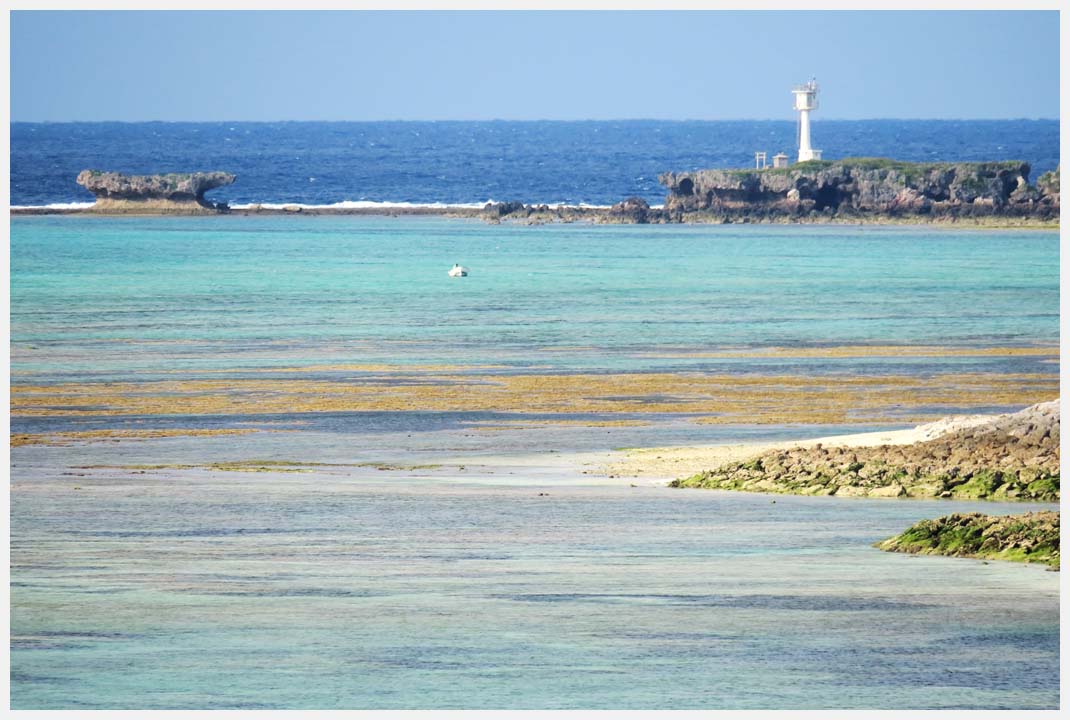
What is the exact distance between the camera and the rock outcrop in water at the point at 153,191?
118m

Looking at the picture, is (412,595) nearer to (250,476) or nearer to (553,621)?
(553,621)

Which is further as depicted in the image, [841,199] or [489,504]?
[841,199]

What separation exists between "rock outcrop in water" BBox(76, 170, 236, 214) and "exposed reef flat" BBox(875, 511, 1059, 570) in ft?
331

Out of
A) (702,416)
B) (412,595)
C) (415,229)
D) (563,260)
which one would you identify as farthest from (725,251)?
(412,595)

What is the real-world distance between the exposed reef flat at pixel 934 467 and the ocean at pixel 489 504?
1.85 feet

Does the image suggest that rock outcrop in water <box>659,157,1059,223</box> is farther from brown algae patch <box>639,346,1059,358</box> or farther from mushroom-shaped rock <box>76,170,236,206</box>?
brown algae patch <box>639,346,1059,358</box>

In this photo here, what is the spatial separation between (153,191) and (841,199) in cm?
3893

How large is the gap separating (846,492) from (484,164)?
577ft

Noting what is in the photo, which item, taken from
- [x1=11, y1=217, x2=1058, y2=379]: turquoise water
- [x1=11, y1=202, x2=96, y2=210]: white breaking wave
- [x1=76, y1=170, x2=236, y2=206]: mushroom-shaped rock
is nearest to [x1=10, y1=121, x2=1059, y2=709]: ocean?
[x1=11, y1=217, x2=1058, y2=379]: turquoise water

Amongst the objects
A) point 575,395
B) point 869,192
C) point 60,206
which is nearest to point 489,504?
point 575,395

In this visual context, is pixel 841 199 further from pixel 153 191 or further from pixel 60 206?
pixel 60 206

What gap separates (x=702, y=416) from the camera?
106ft

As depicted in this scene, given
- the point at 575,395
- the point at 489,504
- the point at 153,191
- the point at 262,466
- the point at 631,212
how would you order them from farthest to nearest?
1. the point at 153,191
2. the point at 631,212
3. the point at 575,395
4. the point at 262,466
5. the point at 489,504

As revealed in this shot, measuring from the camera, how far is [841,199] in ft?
364
